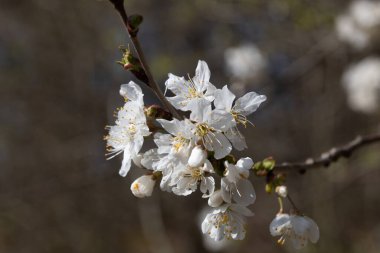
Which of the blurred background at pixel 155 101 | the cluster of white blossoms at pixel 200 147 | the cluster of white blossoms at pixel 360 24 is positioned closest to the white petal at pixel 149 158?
the cluster of white blossoms at pixel 200 147

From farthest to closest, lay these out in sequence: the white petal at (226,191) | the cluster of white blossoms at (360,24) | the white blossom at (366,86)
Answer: the white blossom at (366,86)
the cluster of white blossoms at (360,24)
the white petal at (226,191)

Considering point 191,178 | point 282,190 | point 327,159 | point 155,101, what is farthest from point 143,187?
point 155,101

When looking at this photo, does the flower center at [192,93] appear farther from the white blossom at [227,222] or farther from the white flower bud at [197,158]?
the white blossom at [227,222]

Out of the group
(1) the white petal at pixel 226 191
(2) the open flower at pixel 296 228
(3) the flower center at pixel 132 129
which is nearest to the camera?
(1) the white petal at pixel 226 191

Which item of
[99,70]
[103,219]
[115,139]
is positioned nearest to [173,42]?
[99,70]

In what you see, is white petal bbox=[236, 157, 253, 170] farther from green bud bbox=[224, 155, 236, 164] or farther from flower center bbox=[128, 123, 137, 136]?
flower center bbox=[128, 123, 137, 136]

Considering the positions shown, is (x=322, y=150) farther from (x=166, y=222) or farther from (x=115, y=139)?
(x=166, y=222)
